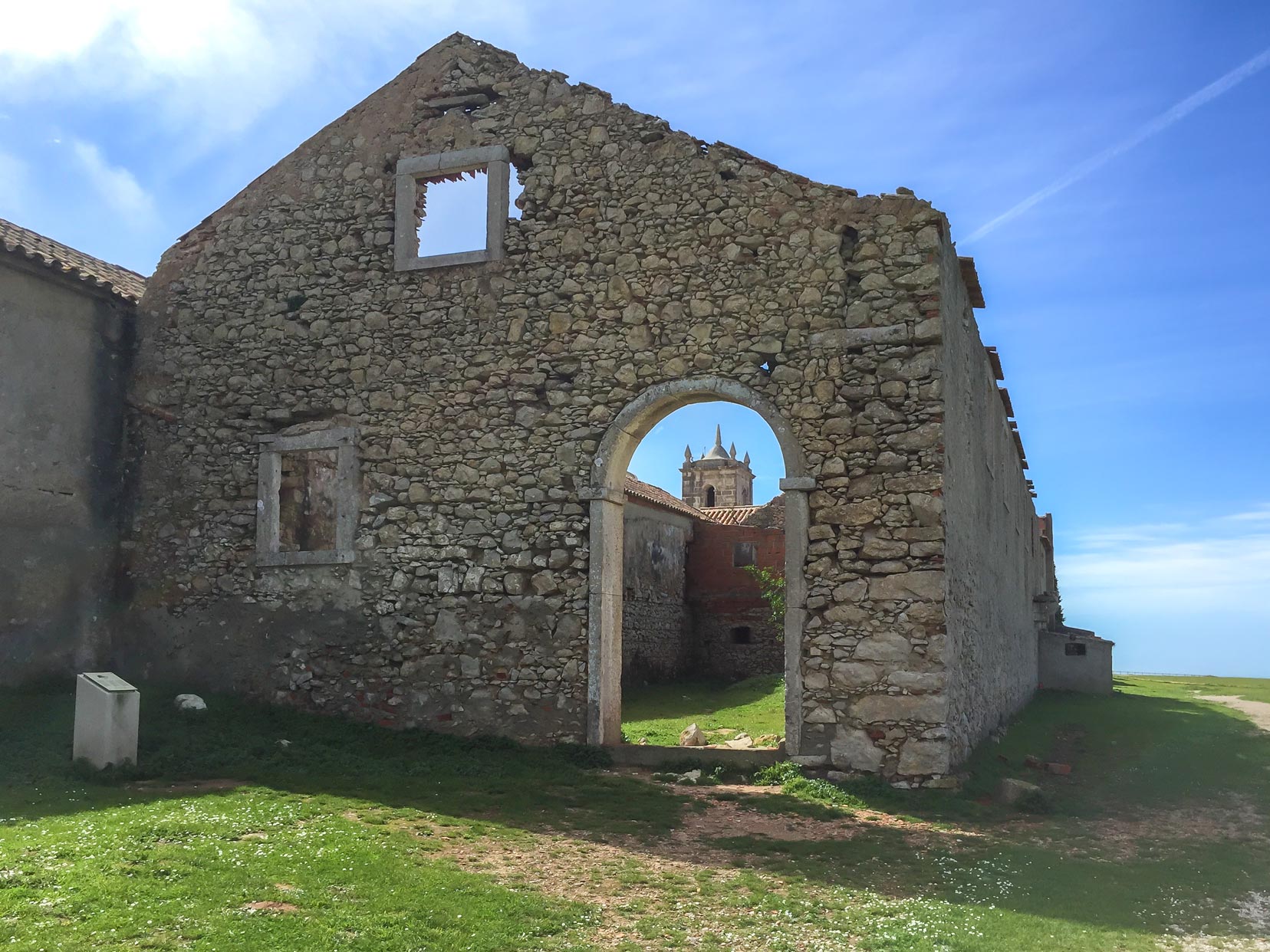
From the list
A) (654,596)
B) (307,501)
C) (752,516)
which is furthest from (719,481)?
(307,501)

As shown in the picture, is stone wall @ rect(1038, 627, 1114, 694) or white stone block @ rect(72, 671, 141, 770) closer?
white stone block @ rect(72, 671, 141, 770)

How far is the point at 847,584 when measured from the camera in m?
10.9

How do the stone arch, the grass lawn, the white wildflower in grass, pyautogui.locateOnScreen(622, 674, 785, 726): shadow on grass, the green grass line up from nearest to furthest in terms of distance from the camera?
the grass lawn, the white wildflower in grass, the stone arch, the green grass, pyautogui.locateOnScreen(622, 674, 785, 726): shadow on grass

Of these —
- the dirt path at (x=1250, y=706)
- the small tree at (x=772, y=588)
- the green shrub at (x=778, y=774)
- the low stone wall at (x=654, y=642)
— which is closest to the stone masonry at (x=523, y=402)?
the green shrub at (x=778, y=774)

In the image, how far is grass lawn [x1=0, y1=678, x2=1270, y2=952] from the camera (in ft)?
19.7

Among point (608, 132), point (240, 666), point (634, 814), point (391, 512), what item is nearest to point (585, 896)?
point (634, 814)

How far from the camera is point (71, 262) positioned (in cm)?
1412

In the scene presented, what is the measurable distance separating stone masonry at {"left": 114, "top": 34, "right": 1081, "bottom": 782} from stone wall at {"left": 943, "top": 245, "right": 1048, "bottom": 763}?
0.41 ft

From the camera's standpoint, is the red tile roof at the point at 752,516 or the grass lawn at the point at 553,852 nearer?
the grass lawn at the point at 553,852


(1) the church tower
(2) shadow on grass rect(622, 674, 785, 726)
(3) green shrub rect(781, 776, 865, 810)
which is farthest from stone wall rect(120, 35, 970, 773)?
(1) the church tower

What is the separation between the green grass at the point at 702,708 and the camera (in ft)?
52.9

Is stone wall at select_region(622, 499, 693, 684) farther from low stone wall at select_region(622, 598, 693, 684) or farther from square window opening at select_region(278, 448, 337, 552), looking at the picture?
square window opening at select_region(278, 448, 337, 552)

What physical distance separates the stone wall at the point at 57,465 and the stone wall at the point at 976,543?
11.4 metres

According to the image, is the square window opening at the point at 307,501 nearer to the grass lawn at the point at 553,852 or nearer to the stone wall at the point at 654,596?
the grass lawn at the point at 553,852
